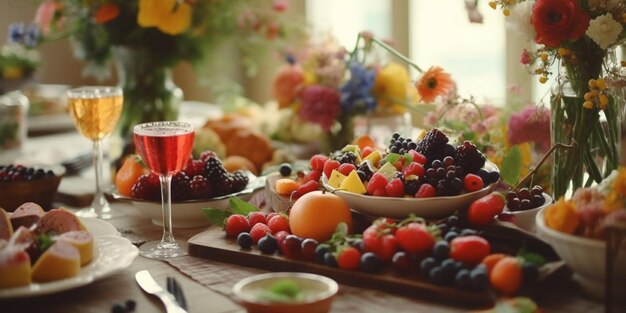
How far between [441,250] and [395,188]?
18 centimetres

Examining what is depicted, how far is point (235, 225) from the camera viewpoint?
5.12 feet

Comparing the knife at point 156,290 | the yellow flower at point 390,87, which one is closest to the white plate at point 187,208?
the knife at point 156,290

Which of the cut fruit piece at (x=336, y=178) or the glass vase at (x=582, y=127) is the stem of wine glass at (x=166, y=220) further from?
the glass vase at (x=582, y=127)

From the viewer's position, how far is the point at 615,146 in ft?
5.43

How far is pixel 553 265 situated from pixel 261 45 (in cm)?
194

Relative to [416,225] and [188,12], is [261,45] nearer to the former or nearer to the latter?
[188,12]

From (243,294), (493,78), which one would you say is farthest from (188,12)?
(493,78)

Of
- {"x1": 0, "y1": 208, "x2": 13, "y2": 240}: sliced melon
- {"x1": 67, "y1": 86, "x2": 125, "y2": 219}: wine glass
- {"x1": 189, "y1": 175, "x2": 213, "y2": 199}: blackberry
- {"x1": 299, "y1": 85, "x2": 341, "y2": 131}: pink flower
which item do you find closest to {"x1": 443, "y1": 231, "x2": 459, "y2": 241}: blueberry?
{"x1": 189, "y1": 175, "x2": 213, "y2": 199}: blackberry

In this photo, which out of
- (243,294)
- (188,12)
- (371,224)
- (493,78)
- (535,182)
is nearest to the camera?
(243,294)

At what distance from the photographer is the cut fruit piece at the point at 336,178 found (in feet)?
5.00

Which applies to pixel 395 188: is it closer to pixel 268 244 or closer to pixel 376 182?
pixel 376 182

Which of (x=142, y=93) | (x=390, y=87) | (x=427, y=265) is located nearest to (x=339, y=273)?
(x=427, y=265)

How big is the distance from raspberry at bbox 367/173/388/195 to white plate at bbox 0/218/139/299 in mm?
428

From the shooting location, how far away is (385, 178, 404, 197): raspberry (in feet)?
4.67
